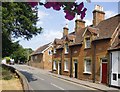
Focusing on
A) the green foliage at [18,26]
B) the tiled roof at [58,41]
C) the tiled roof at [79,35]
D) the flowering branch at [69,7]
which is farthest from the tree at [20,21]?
the flowering branch at [69,7]

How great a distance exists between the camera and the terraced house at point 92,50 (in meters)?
26.8

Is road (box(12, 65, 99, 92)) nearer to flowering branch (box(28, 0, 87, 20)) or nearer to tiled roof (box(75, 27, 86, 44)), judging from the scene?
tiled roof (box(75, 27, 86, 44))

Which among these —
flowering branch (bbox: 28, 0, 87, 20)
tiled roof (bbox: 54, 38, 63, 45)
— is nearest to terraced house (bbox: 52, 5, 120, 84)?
tiled roof (bbox: 54, 38, 63, 45)

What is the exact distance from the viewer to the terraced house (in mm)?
26812

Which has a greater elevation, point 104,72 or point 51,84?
point 104,72

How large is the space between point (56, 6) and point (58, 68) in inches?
1626

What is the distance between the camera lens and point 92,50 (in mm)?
29719

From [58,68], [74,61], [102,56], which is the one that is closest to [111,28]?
[102,56]

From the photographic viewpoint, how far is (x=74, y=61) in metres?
35.8

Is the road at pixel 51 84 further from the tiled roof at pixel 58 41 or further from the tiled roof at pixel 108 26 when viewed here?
the tiled roof at pixel 58 41

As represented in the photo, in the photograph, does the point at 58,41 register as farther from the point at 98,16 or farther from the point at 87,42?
the point at 87,42

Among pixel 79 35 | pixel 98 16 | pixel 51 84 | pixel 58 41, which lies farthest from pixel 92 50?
pixel 58 41

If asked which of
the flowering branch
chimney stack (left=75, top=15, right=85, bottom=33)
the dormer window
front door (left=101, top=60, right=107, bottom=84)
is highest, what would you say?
chimney stack (left=75, top=15, right=85, bottom=33)

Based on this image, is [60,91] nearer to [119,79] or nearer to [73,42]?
[119,79]
